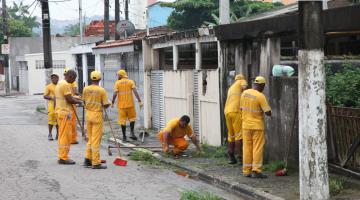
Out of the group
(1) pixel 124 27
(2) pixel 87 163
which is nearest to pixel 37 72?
(1) pixel 124 27

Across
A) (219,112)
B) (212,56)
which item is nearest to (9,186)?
(219,112)

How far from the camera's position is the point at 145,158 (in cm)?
1291

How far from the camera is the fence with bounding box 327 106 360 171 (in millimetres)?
9172

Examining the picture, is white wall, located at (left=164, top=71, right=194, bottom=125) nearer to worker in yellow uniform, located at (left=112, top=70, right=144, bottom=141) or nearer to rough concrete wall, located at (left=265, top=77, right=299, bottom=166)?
worker in yellow uniform, located at (left=112, top=70, right=144, bottom=141)

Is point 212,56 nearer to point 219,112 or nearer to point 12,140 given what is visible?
point 219,112

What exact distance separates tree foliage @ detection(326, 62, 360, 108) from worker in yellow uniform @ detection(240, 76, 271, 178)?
3.35 ft

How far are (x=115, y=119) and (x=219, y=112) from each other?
8.75 meters

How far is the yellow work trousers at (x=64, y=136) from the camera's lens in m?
12.1

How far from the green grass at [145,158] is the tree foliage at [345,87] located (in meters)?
4.19

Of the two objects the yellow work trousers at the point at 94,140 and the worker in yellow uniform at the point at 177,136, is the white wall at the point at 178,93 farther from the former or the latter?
the yellow work trousers at the point at 94,140

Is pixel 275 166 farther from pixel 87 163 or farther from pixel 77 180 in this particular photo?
pixel 87 163

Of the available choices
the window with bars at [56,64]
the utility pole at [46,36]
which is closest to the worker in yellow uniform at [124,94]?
the utility pole at [46,36]

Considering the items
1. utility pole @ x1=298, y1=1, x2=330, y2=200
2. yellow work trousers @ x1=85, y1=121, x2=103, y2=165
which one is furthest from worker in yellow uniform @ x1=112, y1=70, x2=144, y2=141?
utility pole @ x1=298, y1=1, x2=330, y2=200

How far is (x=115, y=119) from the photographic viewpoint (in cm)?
Answer: 2181
